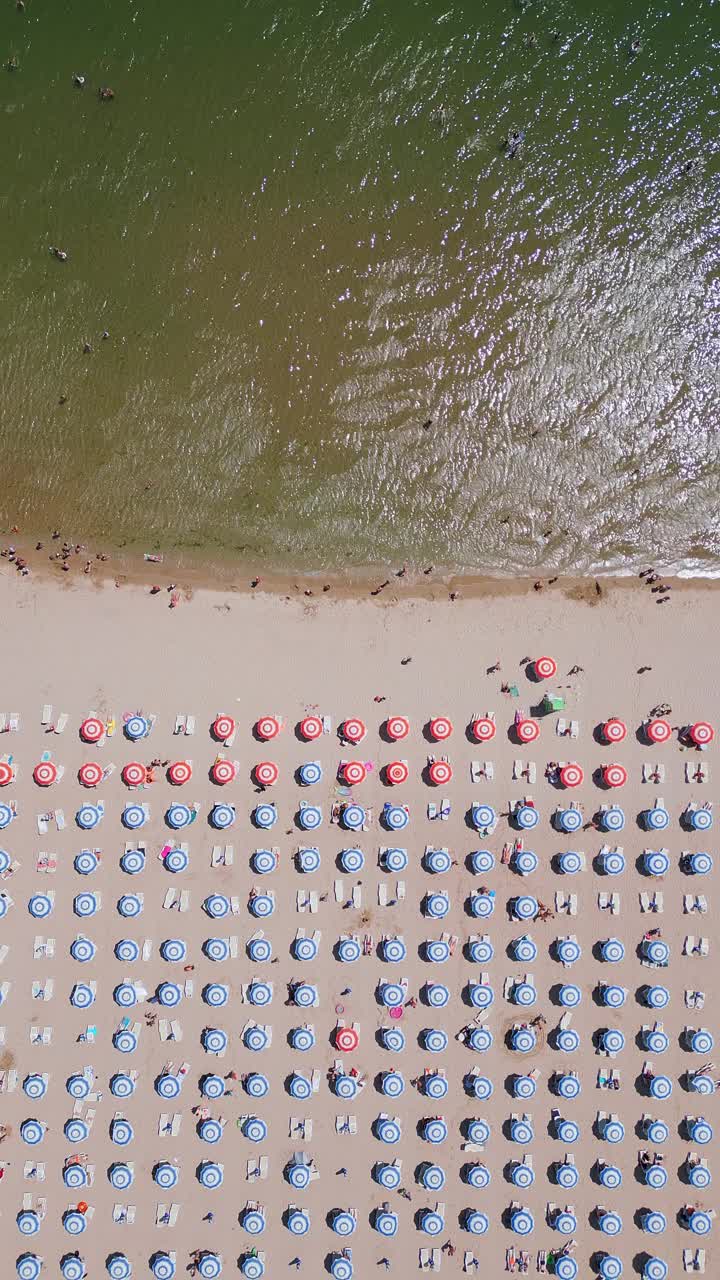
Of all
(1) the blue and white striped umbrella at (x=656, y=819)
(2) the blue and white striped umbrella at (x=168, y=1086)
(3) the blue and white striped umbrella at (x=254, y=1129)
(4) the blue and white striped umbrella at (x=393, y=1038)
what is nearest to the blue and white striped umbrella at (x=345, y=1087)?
(4) the blue and white striped umbrella at (x=393, y=1038)

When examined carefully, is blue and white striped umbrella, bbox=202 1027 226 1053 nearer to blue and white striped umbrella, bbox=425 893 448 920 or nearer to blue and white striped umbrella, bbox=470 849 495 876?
blue and white striped umbrella, bbox=425 893 448 920

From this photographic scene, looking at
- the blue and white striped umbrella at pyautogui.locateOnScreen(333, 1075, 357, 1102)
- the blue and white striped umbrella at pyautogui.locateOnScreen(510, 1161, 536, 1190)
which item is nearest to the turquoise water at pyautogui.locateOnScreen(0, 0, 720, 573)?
the blue and white striped umbrella at pyautogui.locateOnScreen(333, 1075, 357, 1102)

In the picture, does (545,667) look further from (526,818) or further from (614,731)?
(526,818)

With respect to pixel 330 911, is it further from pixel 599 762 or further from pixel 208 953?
pixel 599 762

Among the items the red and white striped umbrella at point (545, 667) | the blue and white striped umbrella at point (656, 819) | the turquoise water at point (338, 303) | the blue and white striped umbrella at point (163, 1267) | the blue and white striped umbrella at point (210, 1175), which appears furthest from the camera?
the turquoise water at point (338, 303)

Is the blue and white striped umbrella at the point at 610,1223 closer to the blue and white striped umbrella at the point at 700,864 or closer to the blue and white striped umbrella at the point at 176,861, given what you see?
the blue and white striped umbrella at the point at 700,864

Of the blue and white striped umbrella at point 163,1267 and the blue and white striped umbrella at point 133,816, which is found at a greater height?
the blue and white striped umbrella at point 133,816

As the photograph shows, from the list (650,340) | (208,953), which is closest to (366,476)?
(650,340)
